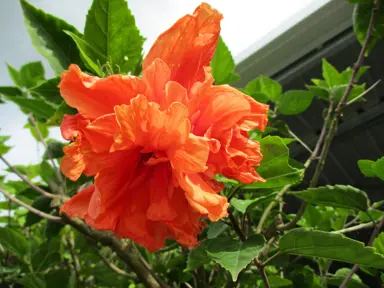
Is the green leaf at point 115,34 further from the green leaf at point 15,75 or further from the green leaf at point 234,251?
the green leaf at point 15,75

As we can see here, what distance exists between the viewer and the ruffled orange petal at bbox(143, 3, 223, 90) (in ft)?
1.89

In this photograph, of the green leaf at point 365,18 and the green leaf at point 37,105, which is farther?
the green leaf at point 365,18

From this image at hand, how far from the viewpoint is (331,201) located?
912mm

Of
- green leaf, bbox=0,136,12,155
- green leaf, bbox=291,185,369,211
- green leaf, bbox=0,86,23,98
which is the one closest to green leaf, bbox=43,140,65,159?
green leaf, bbox=0,86,23,98

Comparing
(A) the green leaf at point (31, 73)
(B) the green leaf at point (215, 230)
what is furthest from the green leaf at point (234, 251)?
(A) the green leaf at point (31, 73)

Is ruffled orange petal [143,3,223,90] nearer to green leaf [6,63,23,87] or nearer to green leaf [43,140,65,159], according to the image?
green leaf [43,140,65,159]

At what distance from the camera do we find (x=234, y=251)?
2.29 ft

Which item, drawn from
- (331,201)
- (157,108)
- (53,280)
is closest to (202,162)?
(157,108)

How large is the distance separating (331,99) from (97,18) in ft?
2.75

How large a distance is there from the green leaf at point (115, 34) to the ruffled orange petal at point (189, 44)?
143 mm

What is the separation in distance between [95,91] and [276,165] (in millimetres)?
351

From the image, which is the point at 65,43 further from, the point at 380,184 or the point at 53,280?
the point at 380,184

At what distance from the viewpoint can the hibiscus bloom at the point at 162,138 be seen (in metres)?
0.51

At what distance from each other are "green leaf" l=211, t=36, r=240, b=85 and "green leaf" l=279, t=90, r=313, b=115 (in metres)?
0.42
